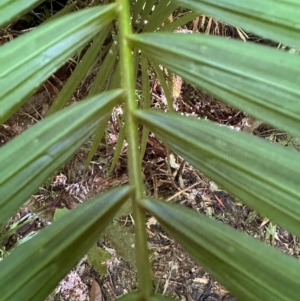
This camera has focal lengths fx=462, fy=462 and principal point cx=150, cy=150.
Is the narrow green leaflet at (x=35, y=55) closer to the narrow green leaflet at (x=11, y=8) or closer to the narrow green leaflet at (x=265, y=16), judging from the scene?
the narrow green leaflet at (x=11, y=8)

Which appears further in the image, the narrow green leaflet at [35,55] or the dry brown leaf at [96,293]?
the dry brown leaf at [96,293]

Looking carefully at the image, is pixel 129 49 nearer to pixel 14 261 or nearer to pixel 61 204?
pixel 14 261

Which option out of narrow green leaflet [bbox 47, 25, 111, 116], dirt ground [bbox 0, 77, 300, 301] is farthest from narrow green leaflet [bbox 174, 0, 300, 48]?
dirt ground [bbox 0, 77, 300, 301]

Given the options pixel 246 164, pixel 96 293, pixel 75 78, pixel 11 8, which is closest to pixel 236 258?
pixel 246 164

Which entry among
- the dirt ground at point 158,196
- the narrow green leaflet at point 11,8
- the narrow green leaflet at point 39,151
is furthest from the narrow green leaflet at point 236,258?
the dirt ground at point 158,196

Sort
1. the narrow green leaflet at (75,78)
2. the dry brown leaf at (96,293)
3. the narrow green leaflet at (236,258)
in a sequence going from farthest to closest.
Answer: the dry brown leaf at (96,293), the narrow green leaflet at (75,78), the narrow green leaflet at (236,258)

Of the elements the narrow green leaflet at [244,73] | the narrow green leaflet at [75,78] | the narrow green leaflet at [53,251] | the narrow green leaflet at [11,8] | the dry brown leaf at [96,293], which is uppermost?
the narrow green leaflet at [75,78]

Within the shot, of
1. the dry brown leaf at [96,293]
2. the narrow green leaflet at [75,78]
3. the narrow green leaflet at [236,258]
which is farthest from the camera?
the dry brown leaf at [96,293]

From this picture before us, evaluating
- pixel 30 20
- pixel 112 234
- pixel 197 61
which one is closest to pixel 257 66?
pixel 197 61
